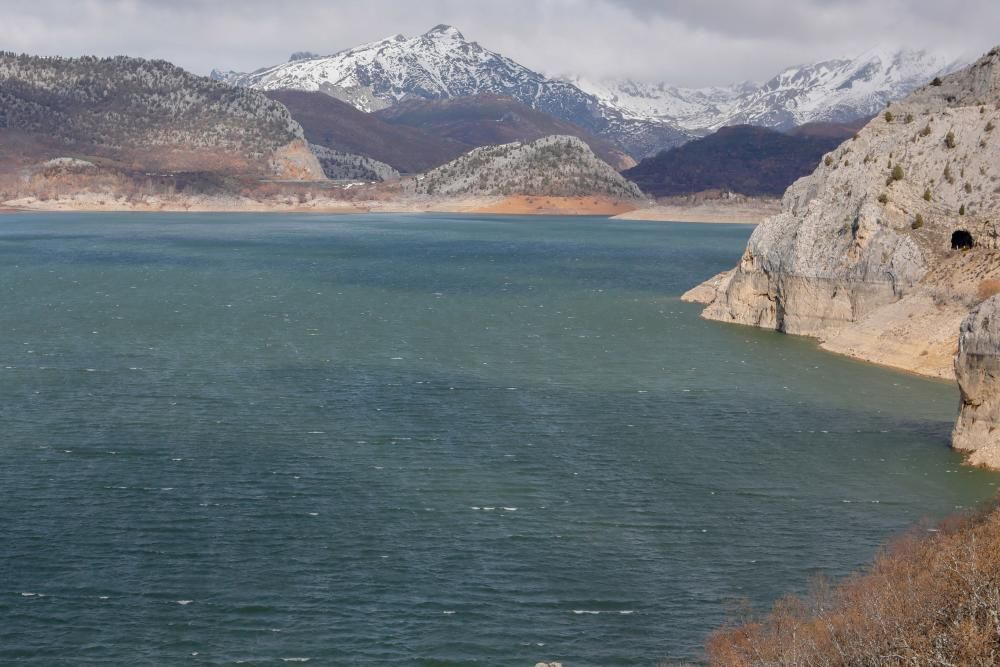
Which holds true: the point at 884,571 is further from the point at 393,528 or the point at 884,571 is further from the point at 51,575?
the point at 51,575

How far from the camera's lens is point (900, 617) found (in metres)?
14.5

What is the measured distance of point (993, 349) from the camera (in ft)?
97.0

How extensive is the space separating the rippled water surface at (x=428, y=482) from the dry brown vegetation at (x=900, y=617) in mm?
1420

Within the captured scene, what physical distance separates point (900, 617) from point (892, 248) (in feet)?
116

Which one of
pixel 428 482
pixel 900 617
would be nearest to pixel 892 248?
pixel 428 482

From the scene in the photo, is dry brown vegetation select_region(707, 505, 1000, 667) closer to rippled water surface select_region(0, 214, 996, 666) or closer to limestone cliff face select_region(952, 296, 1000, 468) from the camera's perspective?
rippled water surface select_region(0, 214, 996, 666)

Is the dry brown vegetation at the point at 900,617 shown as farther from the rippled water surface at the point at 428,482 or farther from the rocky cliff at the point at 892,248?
the rocky cliff at the point at 892,248

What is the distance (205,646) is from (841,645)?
30.2 ft

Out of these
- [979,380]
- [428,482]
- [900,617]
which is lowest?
[428,482]

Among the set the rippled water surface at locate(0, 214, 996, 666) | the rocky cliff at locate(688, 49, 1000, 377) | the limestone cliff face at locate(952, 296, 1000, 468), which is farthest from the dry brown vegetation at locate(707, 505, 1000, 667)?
the rocky cliff at locate(688, 49, 1000, 377)

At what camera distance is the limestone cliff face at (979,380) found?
1163 inches

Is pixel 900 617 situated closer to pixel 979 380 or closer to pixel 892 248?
pixel 979 380

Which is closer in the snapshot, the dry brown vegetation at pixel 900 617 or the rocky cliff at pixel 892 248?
the dry brown vegetation at pixel 900 617

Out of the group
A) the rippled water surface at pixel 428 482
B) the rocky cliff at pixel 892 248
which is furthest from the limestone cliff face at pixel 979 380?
the rocky cliff at pixel 892 248
